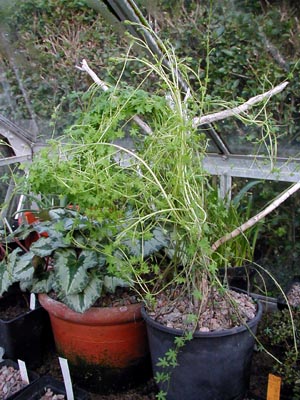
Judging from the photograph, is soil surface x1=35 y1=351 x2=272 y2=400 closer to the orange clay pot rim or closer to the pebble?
the pebble

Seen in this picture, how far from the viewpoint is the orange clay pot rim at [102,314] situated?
179 centimetres

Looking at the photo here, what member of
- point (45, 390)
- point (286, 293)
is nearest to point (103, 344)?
point (45, 390)

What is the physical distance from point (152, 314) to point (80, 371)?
466 mm

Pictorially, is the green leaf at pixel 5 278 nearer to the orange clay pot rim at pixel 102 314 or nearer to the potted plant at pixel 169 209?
the orange clay pot rim at pixel 102 314

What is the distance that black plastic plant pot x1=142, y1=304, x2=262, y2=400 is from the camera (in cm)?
153

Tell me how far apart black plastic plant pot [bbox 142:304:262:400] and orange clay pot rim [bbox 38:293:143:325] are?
0.17 metres

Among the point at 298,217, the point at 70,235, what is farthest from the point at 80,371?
the point at 298,217

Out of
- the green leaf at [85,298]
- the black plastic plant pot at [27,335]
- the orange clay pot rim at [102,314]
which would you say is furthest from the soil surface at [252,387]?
the green leaf at [85,298]

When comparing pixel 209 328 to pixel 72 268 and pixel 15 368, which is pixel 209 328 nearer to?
pixel 72 268

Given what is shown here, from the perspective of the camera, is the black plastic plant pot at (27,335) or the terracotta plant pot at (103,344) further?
the black plastic plant pot at (27,335)

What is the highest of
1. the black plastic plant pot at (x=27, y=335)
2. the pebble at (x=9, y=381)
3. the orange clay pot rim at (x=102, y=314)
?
the orange clay pot rim at (x=102, y=314)

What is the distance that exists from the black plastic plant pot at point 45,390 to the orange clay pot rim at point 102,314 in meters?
0.24

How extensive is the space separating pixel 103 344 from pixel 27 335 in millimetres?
414

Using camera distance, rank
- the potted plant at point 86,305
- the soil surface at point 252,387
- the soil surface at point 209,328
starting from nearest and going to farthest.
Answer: the soil surface at point 209,328 → the potted plant at point 86,305 → the soil surface at point 252,387
